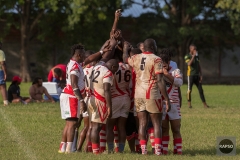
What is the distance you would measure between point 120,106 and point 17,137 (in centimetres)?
323

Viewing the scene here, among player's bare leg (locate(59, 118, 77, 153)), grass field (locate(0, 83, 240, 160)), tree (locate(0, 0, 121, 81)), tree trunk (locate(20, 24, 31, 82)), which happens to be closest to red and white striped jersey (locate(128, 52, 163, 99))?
grass field (locate(0, 83, 240, 160))

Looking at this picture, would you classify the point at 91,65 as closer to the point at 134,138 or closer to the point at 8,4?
the point at 134,138

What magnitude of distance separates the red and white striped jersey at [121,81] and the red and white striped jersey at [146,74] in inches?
10.1

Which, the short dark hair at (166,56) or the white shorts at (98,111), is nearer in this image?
the white shorts at (98,111)

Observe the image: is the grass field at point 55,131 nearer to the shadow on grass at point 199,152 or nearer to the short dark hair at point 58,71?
the shadow on grass at point 199,152

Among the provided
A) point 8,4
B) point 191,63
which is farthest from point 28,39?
point 191,63

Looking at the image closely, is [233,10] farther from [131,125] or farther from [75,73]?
[75,73]

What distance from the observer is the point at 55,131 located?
51.2ft

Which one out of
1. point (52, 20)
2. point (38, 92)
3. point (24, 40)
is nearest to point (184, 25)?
point (52, 20)

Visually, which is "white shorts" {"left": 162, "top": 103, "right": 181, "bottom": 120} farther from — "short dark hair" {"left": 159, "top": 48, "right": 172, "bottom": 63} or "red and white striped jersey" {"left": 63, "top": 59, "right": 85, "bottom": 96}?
"red and white striped jersey" {"left": 63, "top": 59, "right": 85, "bottom": 96}

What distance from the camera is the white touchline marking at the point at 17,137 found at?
1193 cm

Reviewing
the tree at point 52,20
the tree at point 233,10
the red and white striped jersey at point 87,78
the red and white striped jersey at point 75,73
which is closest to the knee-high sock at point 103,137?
the red and white striped jersey at point 87,78

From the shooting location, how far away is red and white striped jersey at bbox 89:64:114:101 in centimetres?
1159

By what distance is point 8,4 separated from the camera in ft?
153
